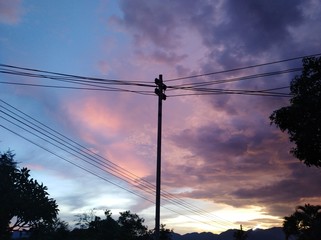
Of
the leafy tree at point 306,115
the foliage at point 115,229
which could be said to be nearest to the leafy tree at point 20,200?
the foliage at point 115,229

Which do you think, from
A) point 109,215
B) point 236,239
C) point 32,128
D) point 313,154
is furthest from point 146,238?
point 313,154

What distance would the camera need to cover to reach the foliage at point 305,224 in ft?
147

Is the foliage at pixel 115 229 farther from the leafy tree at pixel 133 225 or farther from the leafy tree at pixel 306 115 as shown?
the leafy tree at pixel 306 115

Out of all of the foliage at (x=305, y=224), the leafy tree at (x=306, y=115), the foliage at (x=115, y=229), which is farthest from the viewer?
the foliage at (x=115, y=229)

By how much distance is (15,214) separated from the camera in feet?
180

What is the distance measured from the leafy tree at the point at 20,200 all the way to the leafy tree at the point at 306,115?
43966 millimetres

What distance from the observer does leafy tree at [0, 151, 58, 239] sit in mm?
52500

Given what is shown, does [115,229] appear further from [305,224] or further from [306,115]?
[306,115]

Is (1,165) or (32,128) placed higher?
(1,165)

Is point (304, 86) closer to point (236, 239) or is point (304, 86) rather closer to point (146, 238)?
point (146, 238)

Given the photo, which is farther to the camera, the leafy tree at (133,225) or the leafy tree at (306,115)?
the leafy tree at (133,225)

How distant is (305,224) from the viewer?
63.3m

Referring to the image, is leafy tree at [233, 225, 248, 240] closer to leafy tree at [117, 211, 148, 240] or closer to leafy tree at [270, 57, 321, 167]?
leafy tree at [117, 211, 148, 240]

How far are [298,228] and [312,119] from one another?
60625mm
